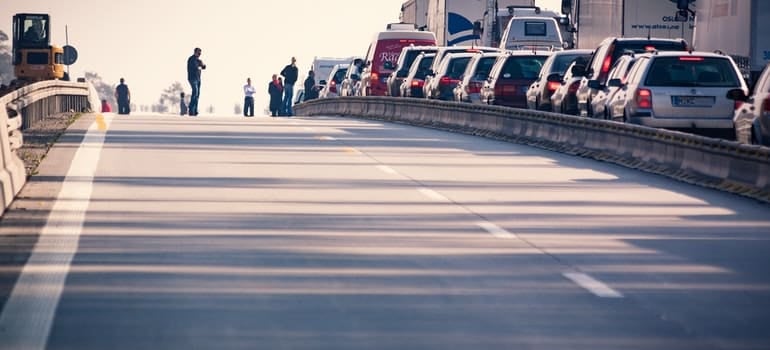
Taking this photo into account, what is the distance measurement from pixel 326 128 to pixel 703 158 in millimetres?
15178

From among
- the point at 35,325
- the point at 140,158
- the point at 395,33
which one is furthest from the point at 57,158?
the point at 395,33

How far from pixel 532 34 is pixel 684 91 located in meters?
27.2

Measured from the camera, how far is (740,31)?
31.9 m

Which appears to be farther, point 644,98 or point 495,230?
point 644,98

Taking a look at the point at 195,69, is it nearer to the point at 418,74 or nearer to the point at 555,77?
the point at 418,74

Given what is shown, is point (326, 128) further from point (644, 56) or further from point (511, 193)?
point (511, 193)

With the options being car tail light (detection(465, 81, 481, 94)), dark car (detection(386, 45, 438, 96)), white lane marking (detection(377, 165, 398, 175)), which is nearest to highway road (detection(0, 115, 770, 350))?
white lane marking (detection(377, 165, 398, 175))

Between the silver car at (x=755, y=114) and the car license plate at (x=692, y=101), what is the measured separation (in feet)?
9.02

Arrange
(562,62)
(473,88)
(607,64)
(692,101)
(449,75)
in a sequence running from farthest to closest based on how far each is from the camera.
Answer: (449,75), (473,88), (562,62), (607,64), (692,101)

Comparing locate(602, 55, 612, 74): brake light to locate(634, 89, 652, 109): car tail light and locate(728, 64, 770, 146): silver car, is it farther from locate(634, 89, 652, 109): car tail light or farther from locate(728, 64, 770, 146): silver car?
locate(728, 64, 770, 146): silver car

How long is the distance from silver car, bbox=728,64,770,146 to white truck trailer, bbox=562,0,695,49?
1976 centimetres

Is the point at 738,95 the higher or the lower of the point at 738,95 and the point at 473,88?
the higher

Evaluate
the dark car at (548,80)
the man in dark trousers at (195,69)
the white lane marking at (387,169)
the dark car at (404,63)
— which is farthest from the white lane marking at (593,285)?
the man in dark trousers at (195,69)

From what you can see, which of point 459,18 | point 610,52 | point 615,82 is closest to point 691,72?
point 615,82
